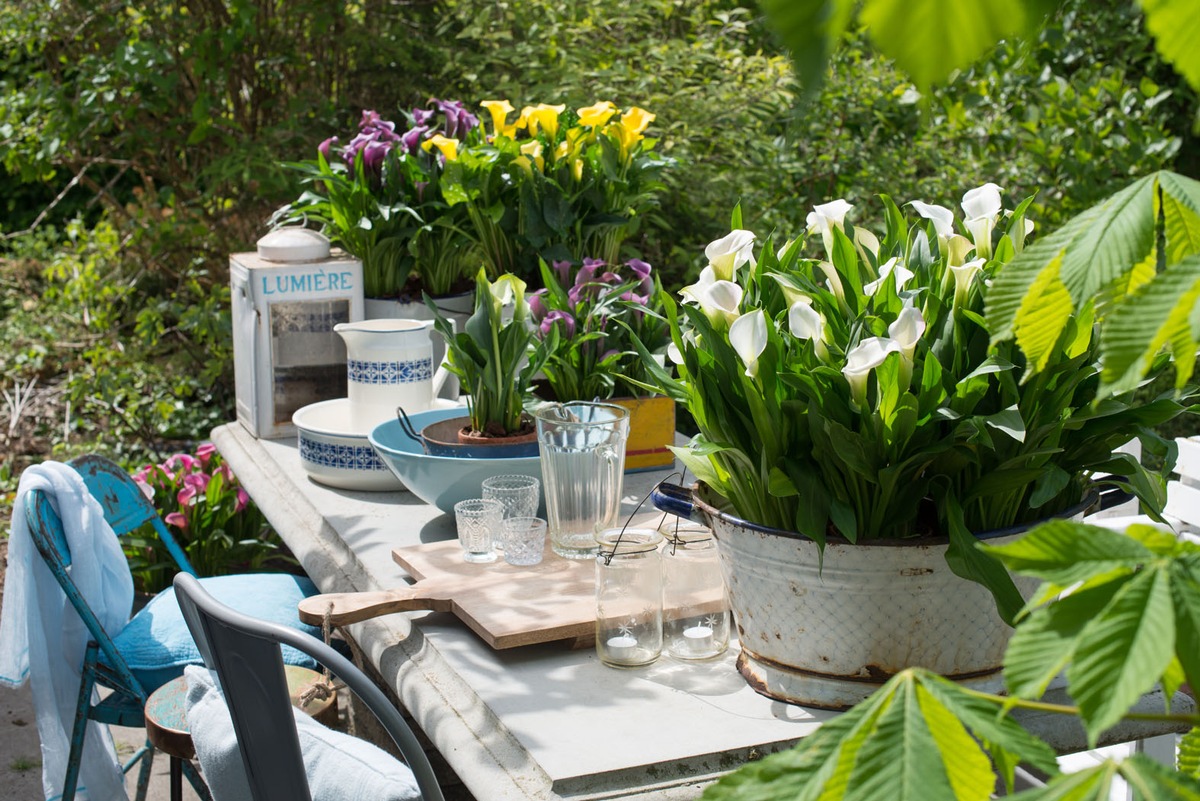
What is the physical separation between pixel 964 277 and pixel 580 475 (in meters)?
0.72

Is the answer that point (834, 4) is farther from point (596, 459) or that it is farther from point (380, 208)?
point (380, 208)

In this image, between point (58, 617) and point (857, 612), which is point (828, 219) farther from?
point (58, 617)

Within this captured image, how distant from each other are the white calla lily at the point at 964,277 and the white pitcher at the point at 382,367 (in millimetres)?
1292

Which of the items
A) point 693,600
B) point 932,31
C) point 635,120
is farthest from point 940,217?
point 635,120

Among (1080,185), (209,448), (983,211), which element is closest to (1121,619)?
(983,211)

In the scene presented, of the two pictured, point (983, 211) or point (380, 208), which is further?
point (380, 208)

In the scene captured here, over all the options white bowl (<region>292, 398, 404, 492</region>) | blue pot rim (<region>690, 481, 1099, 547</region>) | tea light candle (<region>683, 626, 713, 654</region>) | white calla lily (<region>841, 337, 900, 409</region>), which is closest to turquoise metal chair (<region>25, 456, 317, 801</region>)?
white bowl (<region>292, 398, 404, 492</region>)

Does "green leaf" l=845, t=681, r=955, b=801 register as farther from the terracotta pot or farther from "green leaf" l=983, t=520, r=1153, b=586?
the terracotta pot

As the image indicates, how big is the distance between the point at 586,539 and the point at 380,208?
124 cm

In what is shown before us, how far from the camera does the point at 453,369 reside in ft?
7.21

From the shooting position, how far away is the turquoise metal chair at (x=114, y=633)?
7.07 feet

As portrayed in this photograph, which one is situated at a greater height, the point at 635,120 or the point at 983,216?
the point at 635,120

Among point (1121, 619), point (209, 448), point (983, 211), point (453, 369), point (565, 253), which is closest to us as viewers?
point (1121, 619)

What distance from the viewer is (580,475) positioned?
187 centimetres
